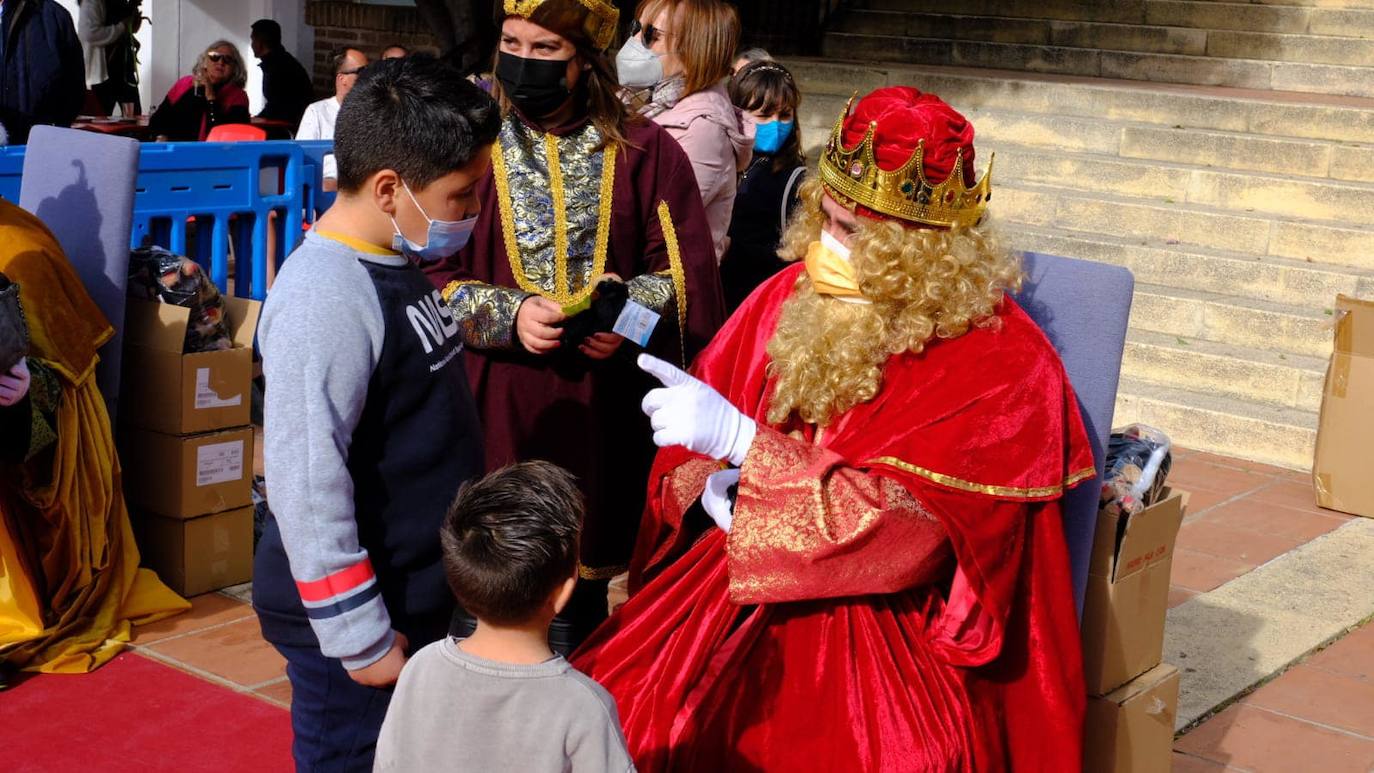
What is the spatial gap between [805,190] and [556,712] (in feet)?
4.09

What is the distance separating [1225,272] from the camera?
7.56 metres

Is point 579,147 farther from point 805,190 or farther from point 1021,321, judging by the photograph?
point 1021,321

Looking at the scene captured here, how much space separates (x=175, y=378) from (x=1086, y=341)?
276 centimetres

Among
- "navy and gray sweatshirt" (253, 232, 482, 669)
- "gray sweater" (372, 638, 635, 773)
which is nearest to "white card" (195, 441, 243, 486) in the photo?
"navy and gray sweatshirt" (253, 232, 482, 669)

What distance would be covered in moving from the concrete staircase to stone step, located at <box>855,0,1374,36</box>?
0.01 meters

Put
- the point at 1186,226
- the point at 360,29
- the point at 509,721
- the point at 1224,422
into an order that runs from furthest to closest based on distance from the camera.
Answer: the point at 360,29 → the point at 1186,226 → the point at 1224,422 → the point at 509,721

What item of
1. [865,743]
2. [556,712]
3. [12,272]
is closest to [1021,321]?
[865,743]

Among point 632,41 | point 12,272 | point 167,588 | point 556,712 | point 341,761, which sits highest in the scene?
point 632,41

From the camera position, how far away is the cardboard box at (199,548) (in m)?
4.40

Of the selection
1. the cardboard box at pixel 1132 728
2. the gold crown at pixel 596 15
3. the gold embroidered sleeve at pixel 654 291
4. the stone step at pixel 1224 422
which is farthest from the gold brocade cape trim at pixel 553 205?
the stone step at pixel 1224 422

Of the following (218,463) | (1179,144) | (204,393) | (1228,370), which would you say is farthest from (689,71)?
(1179,144)

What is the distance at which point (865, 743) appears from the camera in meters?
2.46

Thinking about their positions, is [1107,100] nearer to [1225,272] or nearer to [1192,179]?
[1192,179]

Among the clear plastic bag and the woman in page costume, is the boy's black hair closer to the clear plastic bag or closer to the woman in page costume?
the woman in page costume
